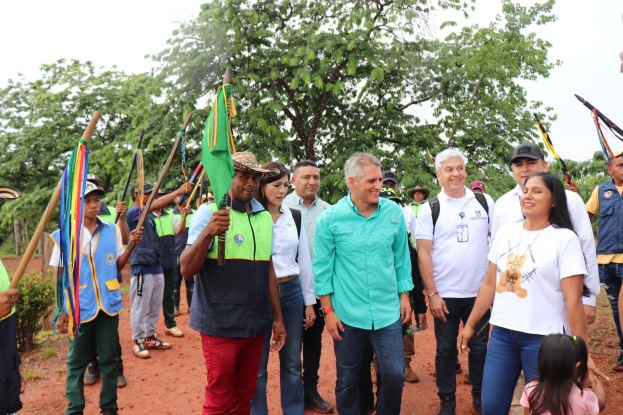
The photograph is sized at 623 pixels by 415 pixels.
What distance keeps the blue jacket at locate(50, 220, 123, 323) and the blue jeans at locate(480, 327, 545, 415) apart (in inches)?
121

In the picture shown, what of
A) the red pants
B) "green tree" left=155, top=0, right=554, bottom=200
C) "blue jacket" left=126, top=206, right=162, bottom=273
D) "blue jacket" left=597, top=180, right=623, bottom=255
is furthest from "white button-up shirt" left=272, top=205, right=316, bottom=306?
"green tree" left=155, top=0, right=554, bottom=200

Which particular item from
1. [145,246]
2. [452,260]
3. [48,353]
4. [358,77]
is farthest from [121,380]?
[358,77]

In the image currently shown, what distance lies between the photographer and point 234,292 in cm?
335

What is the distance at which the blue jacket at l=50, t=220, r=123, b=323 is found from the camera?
431 cm

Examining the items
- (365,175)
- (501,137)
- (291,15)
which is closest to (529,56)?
(501,137)

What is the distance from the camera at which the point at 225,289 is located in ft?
11.0

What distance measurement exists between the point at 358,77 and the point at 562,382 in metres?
11.9

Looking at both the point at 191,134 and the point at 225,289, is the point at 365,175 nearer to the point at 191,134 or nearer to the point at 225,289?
the point at 225,289

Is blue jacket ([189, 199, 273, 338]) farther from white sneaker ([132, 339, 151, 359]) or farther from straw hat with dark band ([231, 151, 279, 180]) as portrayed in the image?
white sneaker ([132, 339, 151, 359])

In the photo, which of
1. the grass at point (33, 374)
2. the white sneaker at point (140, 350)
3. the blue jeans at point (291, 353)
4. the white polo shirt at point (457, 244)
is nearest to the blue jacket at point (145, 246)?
the white sneaker at point (140, 350)

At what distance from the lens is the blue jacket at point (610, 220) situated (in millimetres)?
5727

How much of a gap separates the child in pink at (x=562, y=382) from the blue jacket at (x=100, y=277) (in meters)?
3.37

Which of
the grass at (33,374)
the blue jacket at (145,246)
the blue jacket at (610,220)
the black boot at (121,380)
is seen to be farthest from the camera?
the blue jacket at (145,246)

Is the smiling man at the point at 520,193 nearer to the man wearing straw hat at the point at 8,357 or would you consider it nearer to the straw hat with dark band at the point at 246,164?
the straw hat with dark band at the point at 246,164
